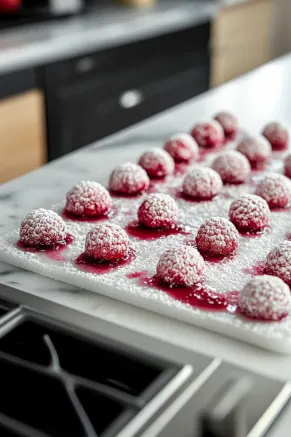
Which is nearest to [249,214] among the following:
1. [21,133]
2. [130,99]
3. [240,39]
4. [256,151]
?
[256,151]

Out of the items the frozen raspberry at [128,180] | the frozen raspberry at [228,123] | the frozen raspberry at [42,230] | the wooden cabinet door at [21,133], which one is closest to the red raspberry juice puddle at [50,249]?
the frozen raspberry at [42,230]

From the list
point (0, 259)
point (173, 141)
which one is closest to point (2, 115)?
point (173, 141)

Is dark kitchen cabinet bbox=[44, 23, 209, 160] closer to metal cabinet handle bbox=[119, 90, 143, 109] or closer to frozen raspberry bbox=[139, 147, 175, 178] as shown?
metal cabinet handle bbox=[119, 90, 143, 109]

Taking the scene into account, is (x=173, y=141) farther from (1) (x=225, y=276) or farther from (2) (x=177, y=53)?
(2) (x=177, y=53)

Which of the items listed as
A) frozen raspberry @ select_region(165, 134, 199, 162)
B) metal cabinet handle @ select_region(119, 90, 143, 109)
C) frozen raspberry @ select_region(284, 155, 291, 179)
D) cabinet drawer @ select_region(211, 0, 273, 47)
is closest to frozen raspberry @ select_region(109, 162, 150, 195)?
frozen raspberry @ select_region(165, 134, 199, 162)

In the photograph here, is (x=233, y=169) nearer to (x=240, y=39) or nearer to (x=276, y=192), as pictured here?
(x=276, y=192)

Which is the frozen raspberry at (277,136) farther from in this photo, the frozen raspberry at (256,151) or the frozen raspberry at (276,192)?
the frozen raspberry at (276,192)
